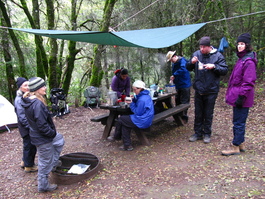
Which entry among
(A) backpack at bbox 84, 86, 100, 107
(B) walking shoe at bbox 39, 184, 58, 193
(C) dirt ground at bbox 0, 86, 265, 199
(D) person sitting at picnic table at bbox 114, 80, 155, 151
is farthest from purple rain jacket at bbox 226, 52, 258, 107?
(A) backpack at bbox 84, 86, 100, 107

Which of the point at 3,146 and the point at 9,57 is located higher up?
the point at 9,57

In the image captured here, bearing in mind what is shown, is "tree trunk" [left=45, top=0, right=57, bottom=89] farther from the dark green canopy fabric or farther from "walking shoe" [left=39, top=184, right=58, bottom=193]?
"walking shoe" [left=39, top=184, right=58, bottom=193]

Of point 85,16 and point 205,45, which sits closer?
point 205,45

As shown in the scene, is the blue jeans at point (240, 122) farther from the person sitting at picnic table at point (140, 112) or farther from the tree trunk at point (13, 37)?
the tree trunk at point (13, 37)

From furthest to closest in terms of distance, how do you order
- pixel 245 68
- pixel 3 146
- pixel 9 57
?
pixel 9 57, pixel 3 146, pixel 245 68

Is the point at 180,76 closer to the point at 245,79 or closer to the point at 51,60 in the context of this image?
the point at 245,79

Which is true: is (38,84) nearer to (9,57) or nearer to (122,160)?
(122,160)

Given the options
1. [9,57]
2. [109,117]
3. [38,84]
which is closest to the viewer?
[38,84]

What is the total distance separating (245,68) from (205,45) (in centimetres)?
71

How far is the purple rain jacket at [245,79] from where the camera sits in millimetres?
2662

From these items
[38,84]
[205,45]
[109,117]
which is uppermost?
[205,45]

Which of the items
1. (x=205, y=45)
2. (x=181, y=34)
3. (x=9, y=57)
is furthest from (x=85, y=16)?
(x=205, y=45)

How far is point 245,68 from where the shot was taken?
2.69m

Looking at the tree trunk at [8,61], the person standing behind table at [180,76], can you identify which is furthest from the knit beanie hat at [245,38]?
the tree trunk at [8,61]
